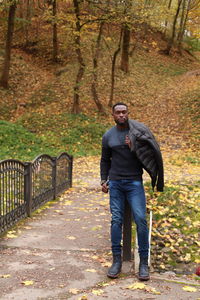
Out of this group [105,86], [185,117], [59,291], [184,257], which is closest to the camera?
[59,291]

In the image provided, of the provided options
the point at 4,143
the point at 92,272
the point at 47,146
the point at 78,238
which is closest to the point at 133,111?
the point at 47,146

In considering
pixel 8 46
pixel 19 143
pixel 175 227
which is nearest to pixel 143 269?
pixel 175 227

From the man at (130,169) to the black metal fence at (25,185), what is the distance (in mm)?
2184

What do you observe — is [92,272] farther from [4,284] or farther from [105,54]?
[105,54]

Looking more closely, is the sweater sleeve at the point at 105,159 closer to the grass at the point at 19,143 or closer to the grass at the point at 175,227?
the grass at the point at 175,227

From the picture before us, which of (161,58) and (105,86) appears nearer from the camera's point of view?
(105,86)

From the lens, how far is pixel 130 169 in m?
4.56

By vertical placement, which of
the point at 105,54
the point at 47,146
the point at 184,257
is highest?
the point at 105,54

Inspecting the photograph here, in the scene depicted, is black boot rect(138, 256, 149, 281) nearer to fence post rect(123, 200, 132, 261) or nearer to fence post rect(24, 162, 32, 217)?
fence post rect(123, 200, 132, 261)

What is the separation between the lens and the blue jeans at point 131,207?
14.9ft

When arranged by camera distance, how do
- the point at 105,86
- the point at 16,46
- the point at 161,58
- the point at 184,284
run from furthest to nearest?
the point at 161,58, the point at 16,46, the point at 105,86, the point at 184,284

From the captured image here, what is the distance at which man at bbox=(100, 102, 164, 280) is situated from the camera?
4.47 metres

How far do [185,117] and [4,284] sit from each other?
69.1 feet

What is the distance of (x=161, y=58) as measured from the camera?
37.6 m
